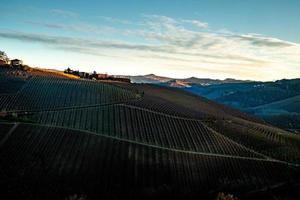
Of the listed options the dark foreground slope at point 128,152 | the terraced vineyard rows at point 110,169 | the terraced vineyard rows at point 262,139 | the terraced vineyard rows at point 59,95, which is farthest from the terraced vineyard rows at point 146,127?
the terraced vineyard rows at point 59,95

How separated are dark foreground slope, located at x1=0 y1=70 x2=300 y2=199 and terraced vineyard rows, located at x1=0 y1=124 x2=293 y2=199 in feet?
0.48

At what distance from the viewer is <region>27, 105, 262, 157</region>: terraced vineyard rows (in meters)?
84.3

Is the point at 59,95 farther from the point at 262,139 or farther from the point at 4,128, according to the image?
the point at 262,139

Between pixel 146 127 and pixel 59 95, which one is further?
pixel 59 95

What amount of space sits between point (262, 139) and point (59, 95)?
4563cm

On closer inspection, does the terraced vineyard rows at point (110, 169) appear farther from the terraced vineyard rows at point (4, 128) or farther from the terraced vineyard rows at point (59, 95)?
the terraced vineyard rows at point (59, 95)

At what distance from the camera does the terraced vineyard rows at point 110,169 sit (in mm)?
64188

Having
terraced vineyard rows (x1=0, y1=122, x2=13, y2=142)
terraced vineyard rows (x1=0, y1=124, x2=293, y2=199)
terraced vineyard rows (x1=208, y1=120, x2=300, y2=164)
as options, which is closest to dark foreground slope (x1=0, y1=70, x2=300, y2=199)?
terraced vineyard rows (x1=0, y1=122, x2=13, y2=142)

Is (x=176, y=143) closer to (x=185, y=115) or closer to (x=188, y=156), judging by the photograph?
(x=188, y=156)

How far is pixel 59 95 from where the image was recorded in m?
106

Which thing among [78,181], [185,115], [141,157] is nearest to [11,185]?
[78,181]

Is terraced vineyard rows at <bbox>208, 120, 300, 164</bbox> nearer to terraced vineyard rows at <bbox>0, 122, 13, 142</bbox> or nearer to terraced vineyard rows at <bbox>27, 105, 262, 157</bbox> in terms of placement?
terraced vineyard rows at <bbox>27, 105, 262, 157</bbox>

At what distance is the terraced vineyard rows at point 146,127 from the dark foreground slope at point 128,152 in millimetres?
189

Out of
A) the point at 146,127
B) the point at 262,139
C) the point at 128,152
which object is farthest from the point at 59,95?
the point at 262,139
